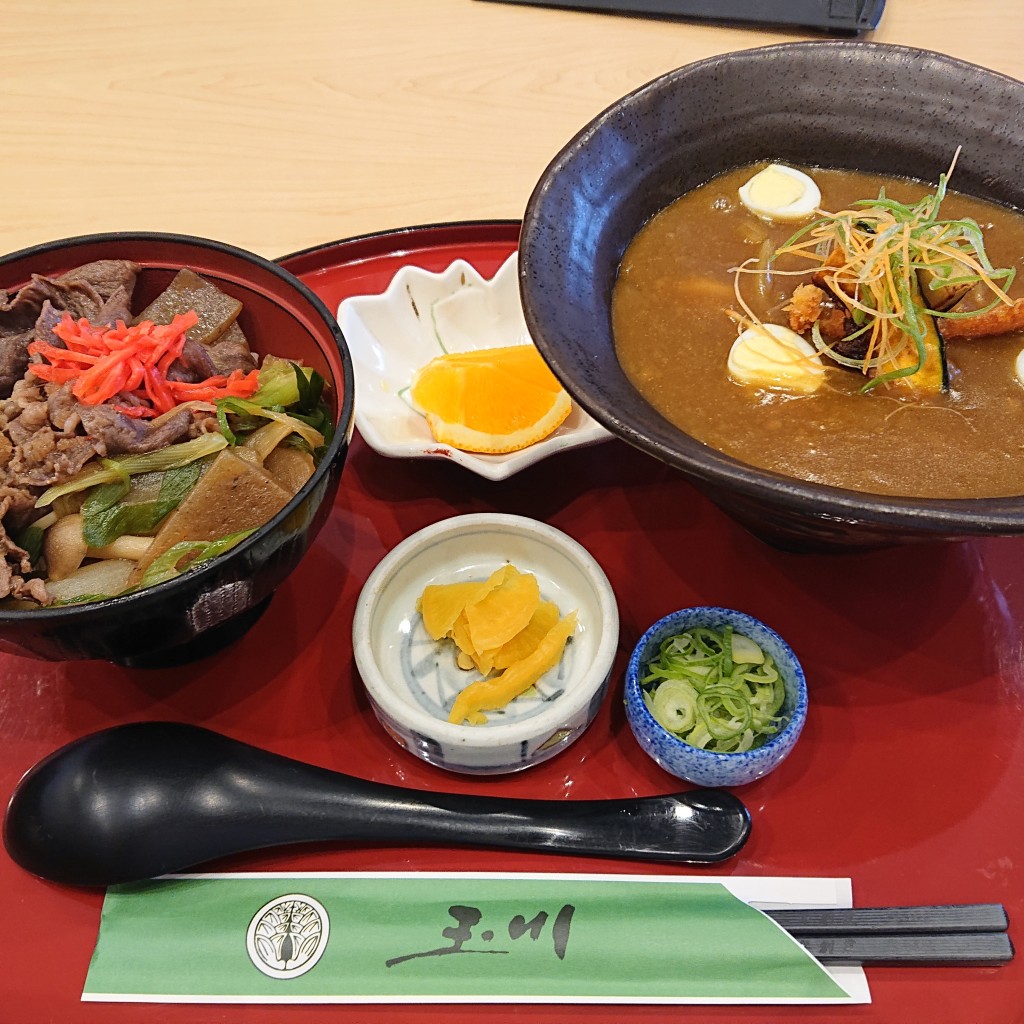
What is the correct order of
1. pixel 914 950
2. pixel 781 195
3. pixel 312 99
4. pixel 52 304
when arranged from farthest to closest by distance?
pixel 312 99 → pixel 781 195 → pixel 52 304 → pixel 914 950

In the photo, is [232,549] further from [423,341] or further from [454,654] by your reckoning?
[423,341]

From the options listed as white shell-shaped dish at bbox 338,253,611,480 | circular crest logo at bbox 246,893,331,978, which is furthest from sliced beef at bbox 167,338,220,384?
circular crest logo at bbox 246,893,331,978

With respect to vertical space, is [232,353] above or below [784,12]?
below

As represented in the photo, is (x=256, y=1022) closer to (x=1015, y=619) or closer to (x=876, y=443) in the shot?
(x=876, y=443)

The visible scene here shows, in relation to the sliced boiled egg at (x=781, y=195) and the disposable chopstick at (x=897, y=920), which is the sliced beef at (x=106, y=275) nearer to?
the sliced boiled egg at (x=781, y=195)

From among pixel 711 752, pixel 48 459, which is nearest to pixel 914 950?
pixel 711 752

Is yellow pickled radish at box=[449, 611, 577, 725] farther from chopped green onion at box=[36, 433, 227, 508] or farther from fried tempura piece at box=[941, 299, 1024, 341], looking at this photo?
fried tempura piece at box=[941, 299, 1024, 341]
